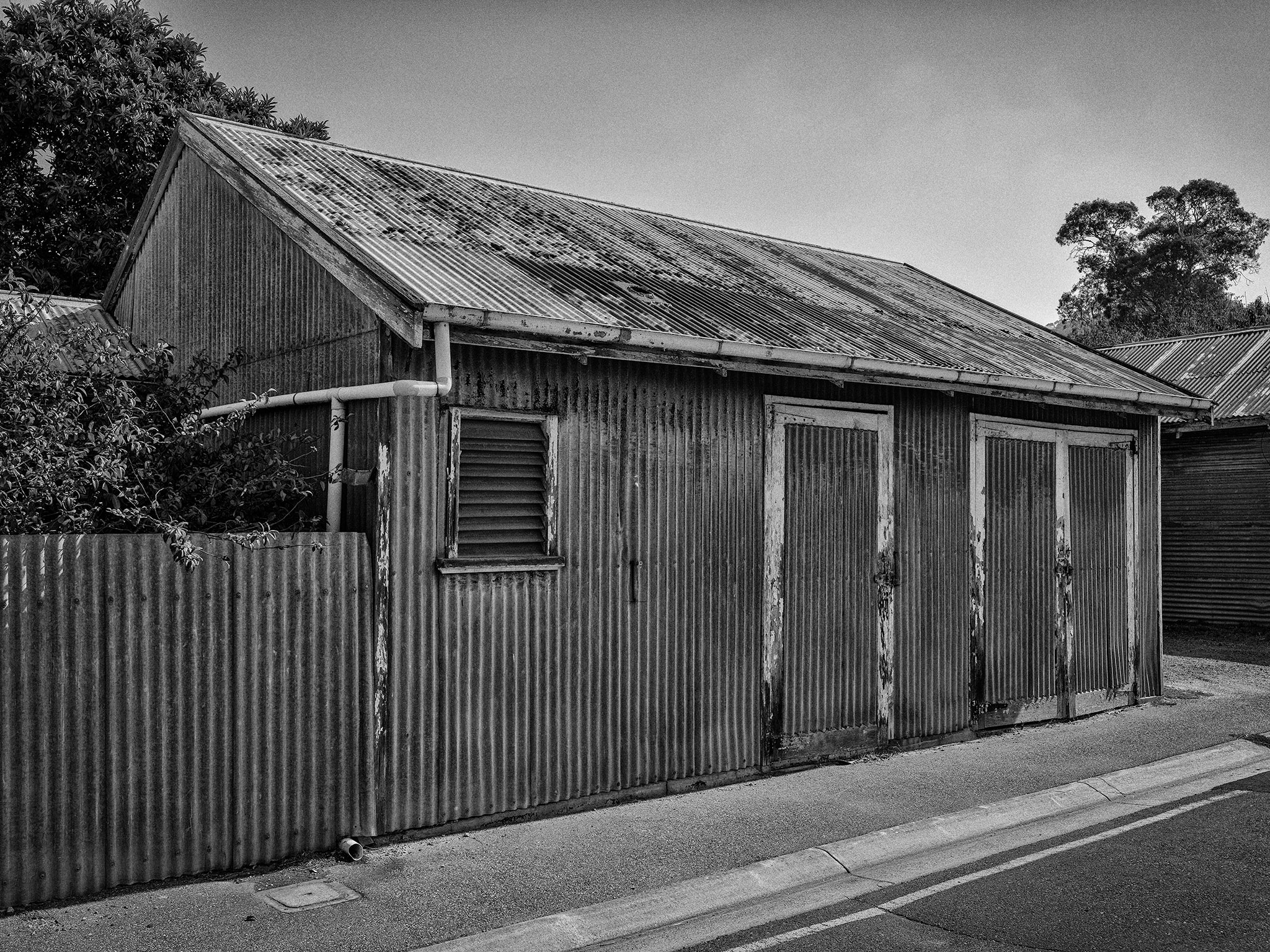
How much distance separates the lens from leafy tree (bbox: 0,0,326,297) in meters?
18.7

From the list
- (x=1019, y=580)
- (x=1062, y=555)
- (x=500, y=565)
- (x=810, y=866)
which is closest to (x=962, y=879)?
(x=810, y=866)

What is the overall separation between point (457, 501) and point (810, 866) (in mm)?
3042

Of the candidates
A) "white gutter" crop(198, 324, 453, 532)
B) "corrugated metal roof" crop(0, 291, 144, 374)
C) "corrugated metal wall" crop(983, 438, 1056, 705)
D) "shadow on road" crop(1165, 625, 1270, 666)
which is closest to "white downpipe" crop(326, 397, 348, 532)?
"white gutter" crop(198, 324, 453, 532)

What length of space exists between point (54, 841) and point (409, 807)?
1980 millimetres

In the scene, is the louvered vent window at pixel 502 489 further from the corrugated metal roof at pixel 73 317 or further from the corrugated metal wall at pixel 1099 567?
the corrugated metal wall at pixel 1099 567

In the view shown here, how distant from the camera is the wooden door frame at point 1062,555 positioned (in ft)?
35.4

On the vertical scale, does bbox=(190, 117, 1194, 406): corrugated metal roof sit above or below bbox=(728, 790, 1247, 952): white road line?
above

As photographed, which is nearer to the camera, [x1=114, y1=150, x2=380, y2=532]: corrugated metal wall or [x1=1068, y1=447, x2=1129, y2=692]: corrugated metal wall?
[x1=114, y1=150, x2=380, y2=532]: corrugated metal wall

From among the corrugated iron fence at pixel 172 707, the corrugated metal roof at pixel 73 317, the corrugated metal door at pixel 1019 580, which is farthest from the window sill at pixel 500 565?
the corrugated metal door at pixel 1019 580

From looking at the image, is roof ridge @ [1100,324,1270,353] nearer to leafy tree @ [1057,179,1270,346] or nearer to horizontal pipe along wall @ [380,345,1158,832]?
horizontal pipe along wall @ [380,345,1158,832]

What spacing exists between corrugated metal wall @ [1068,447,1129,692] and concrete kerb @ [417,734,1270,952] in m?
2.40

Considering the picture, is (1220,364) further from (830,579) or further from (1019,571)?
(830,579)

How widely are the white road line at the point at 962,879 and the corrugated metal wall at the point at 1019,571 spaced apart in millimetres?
2688

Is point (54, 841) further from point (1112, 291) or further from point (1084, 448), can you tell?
point (1112, 291)
